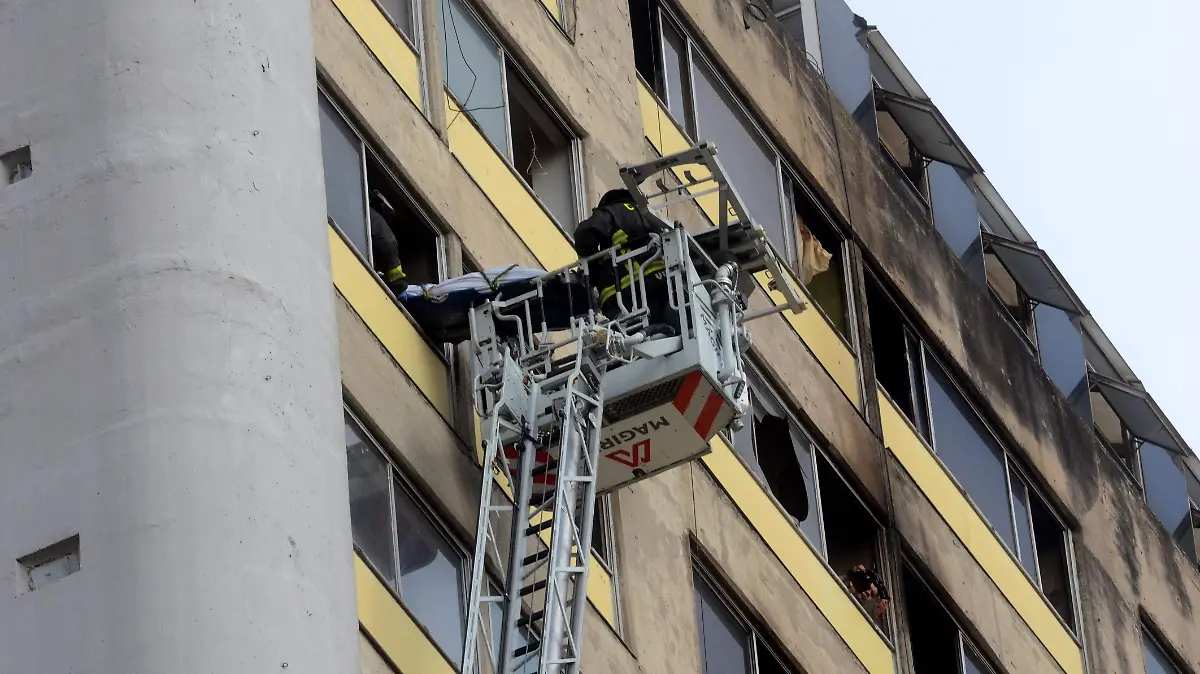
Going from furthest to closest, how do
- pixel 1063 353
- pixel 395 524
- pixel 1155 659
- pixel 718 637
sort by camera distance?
pixel 1063 353 → pixel 1155 659 → pixel 718 637 → pixel 395 524

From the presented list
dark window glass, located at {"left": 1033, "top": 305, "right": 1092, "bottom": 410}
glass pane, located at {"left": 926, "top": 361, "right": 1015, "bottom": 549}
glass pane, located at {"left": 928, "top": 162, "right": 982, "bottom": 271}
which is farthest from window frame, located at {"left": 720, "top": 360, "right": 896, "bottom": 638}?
dark window glass, located at {"left": 1033, "top": 305, "right": 1092, "bottom": 410}

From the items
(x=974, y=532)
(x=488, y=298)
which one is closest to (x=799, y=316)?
(x=974, y=532)

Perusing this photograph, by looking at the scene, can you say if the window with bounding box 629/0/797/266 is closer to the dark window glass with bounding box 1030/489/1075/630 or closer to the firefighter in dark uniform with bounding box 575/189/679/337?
the dark window glass with bounding box 1030/489/1075/630

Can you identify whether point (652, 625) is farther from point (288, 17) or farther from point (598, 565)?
point (288, 17)

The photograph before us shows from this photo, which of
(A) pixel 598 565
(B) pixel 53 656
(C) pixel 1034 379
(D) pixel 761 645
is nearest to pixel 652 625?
(A) pixel 598 565

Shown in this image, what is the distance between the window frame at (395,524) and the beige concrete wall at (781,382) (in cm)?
14

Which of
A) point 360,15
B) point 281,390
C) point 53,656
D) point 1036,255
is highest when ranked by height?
point 1036,255

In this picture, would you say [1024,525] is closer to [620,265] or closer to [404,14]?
[404,14]

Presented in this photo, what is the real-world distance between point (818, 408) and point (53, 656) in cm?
1576

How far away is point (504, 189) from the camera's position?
2833 cm

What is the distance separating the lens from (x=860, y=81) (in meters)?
38.9

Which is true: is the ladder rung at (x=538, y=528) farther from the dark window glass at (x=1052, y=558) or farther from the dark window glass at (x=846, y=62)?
the dark window glass at (x=846, y=62)

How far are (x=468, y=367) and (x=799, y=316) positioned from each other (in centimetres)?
876

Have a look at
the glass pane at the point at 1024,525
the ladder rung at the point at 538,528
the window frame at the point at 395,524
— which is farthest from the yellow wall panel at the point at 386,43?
the glass pane at the point at 1024,525
